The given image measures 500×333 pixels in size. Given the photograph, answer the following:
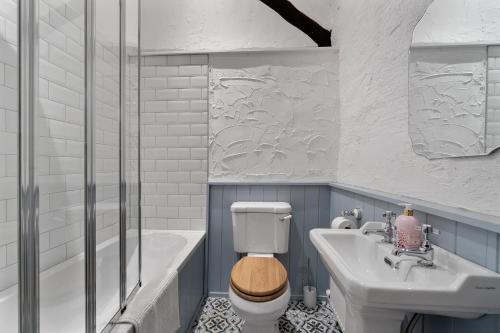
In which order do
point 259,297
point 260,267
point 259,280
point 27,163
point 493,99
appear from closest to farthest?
point 27,163, point 493,99, point 259,297, point 259,280, point 260,267

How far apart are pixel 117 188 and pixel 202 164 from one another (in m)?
1.18

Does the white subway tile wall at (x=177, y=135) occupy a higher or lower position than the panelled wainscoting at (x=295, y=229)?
higher

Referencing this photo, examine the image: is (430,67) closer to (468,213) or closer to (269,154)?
(468,213)

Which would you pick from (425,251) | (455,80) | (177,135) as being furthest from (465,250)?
(177,135)

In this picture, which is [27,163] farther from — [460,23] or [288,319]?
[288,319]

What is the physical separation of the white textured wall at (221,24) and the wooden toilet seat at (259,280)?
173cm

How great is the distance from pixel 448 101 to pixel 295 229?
4.79 feet

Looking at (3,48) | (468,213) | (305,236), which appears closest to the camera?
(468,213)

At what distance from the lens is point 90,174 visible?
90 cm

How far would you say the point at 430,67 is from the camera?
110 cm

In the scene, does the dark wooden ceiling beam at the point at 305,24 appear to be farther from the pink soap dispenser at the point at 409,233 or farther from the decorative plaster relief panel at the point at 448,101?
the pink soap dispenser at the point at 409,233

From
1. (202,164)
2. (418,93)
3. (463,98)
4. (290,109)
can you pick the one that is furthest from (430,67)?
(202,164)

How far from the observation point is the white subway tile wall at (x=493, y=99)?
0.81m

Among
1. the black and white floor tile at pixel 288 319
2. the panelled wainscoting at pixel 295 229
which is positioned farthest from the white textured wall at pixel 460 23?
the black and white floor tile at pixel 288 319
